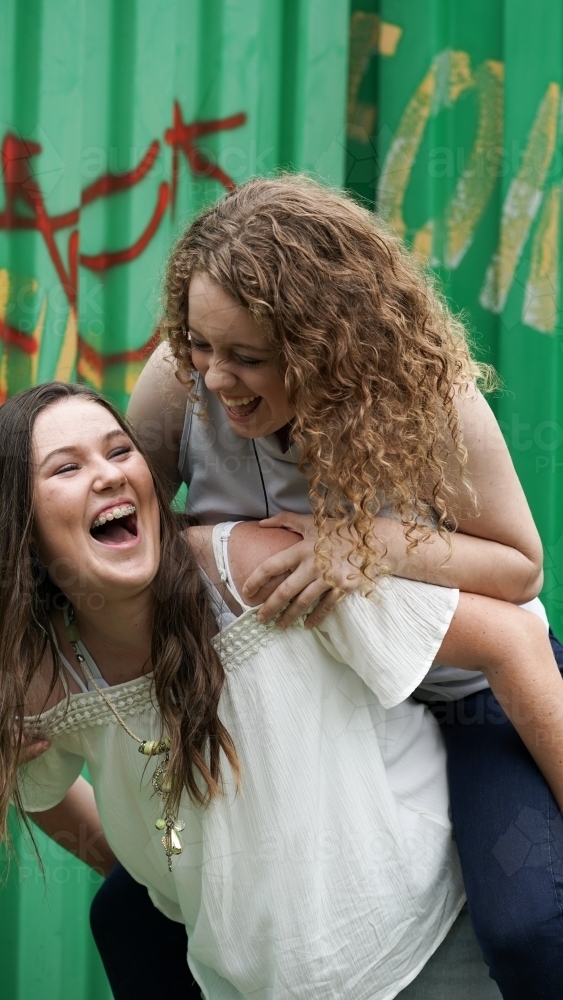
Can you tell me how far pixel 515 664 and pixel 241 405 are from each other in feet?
1.53

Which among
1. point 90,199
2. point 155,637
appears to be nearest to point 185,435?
point 155,637

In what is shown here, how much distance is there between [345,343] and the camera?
4.33ft

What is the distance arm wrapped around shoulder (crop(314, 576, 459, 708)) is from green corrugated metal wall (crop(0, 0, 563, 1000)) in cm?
90

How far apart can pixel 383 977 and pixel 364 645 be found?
41 cm

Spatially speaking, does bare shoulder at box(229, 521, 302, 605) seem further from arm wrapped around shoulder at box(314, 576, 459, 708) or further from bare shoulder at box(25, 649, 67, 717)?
bare shoulder at box(25, 649, 67, 717)

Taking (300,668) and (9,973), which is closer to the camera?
(300,668)

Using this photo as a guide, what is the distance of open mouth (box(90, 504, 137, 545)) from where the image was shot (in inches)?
54.1

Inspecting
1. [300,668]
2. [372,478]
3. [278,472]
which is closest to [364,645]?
[300,668]

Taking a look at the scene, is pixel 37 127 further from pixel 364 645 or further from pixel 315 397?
pixel 364 645

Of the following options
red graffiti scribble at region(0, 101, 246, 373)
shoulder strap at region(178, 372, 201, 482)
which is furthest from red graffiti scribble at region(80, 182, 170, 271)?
shoulder strap at region(178, 372, 201, 482)

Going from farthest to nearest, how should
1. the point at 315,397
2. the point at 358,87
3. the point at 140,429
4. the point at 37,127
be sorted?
1. the point at 358,87
2. the point at 37,127
3. the point at 140,429
4. the point at 315,397

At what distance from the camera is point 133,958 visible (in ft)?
5.32

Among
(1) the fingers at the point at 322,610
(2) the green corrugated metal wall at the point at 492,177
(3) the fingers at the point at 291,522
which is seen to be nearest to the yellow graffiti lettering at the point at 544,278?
(2) the green corrugated metal wall at the point at 492,177

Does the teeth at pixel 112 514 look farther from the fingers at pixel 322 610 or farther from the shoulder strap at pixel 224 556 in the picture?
the fingers at pixel 322 610
